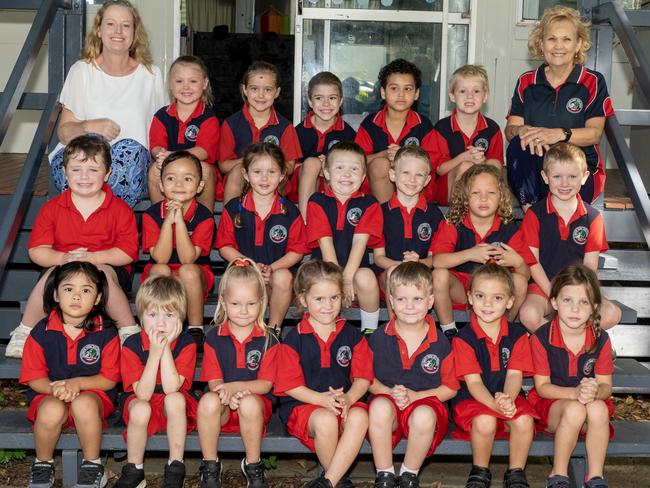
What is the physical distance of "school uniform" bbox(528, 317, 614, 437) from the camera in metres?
3.94

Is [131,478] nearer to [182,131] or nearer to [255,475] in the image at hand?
[255,475]

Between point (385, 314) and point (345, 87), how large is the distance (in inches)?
155

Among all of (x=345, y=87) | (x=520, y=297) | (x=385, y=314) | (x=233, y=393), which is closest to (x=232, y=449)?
(x=233, y=393)

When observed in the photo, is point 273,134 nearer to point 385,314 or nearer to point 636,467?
point 385,314

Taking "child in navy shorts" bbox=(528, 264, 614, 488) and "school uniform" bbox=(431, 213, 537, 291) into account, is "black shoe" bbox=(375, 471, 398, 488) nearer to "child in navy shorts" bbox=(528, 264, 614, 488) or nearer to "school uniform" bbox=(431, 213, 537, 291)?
"child in navy shorts" bbox=(528, 264, 614, 488)

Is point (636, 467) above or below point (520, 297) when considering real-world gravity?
below

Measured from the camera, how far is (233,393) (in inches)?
152

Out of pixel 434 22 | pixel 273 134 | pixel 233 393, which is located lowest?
pixel 233 393

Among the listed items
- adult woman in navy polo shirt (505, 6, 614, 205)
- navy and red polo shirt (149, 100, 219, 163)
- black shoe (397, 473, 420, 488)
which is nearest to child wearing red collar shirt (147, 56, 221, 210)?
navy and red polo shirt (149, 100, 219, 163)

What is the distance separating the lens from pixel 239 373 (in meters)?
3.95

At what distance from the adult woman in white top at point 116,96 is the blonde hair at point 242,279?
110 centimetres

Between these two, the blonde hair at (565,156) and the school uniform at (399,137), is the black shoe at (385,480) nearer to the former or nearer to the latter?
the blonde hair at (565,156)

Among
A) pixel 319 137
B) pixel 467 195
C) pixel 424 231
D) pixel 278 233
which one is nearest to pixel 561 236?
pixel 467 195

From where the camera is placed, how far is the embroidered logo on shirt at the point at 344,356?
396cm
